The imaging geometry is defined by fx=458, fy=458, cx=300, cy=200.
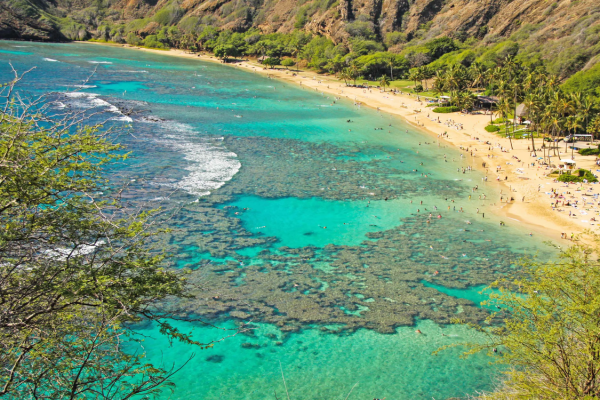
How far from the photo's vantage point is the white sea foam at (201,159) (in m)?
48.2

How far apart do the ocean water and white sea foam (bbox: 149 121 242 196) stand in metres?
0.32

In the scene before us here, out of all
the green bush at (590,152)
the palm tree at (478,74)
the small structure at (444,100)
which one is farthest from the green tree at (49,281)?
the palm tree at (478,74)

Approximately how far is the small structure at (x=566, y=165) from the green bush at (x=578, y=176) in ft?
5.12

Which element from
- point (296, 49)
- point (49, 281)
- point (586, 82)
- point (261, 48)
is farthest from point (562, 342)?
point (261, 48)

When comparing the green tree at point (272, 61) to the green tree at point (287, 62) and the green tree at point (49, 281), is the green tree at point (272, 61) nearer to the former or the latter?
the green tree at point (287, 62)

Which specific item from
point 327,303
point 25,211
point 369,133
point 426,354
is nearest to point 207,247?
point 327,303

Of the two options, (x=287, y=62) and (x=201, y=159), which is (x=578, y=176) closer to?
(x=201, y=159)

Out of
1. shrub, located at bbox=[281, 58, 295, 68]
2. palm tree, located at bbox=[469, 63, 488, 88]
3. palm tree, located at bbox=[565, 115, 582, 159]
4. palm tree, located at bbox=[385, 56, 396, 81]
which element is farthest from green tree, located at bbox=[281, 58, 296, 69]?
palm tree, located at bbox=[565, 115, 582, 159]

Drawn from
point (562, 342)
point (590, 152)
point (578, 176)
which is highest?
point (590, 152)

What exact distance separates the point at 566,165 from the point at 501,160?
328 inches

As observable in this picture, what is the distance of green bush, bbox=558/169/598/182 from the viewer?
51.5m

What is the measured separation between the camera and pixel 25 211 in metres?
10.0

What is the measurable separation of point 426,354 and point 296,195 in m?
25.0

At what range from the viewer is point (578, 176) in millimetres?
52406
